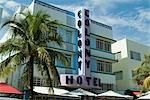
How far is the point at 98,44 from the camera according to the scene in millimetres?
34719

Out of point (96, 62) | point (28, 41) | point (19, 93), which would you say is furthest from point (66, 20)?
point (28, 41)

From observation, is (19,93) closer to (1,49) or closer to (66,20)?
(1,49)

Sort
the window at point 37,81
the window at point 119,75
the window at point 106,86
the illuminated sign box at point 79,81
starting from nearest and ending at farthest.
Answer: the window at point 37,81 < the illuminated sign box at point 79,81 < the window at point 106,86 < the window at point 119,75

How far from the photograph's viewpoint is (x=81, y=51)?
3117 cm

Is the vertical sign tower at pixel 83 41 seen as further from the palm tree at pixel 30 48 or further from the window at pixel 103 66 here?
the palm tree at pixel 30 48

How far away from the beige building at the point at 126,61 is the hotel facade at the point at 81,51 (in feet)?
10.5

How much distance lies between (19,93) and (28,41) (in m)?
7.35

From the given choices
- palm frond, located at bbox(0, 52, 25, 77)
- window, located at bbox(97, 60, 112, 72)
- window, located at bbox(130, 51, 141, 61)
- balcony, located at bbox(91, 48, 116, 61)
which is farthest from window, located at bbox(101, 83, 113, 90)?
palm frond, located at bbox(0, 52, 25, 77)

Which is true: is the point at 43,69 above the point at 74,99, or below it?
above

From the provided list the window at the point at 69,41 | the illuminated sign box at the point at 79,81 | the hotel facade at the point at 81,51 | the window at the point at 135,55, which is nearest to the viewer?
the illuminated sign box at the point at 79,81

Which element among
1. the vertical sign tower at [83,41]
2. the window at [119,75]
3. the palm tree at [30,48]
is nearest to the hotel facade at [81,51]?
the vertical sign tower at [83,41]

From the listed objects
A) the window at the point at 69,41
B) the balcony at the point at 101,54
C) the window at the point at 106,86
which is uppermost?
the window at the point at 69,41

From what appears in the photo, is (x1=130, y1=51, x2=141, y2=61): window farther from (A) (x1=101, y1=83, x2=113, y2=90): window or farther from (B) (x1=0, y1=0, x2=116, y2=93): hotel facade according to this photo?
(A) (x1=101, y1=83, x2=113, y2=90): window

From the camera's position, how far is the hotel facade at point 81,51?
28781 millimetres
